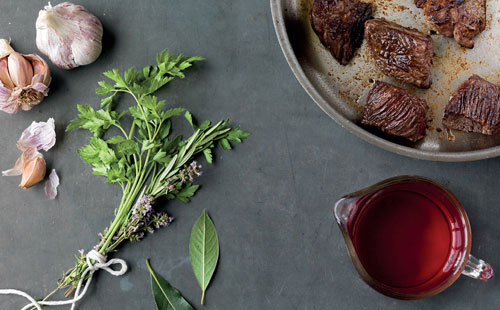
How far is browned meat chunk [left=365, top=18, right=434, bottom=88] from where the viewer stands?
2.03 meters

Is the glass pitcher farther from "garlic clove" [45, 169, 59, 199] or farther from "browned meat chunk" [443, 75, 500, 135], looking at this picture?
"garlic clove" [45, 169, 59, 199]

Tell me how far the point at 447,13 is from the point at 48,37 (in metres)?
1.89

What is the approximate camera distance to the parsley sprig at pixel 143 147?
2.18 metres

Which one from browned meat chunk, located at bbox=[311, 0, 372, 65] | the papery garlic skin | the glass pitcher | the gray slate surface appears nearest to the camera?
the glass pitcher

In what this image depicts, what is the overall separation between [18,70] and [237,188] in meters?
1.23

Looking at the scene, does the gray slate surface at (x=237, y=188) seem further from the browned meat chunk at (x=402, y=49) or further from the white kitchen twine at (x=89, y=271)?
the browned meat chunk at (x=402, y=49)

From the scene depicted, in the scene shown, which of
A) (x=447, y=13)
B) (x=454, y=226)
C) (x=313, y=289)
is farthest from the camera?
(x=313, y=289)

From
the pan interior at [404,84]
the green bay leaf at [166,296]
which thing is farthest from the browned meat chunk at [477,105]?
the green bay leaf at [166,296]

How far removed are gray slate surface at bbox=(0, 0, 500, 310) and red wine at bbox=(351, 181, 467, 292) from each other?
0.24 metres

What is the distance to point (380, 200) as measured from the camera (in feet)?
6.43

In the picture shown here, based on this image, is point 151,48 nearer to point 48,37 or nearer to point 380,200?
point 48,37

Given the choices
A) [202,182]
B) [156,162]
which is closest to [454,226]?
[202,182]

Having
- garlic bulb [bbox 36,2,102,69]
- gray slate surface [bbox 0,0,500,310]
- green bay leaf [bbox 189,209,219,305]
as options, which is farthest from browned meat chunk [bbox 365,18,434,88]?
garlic bulb [bbox 36,2,102,69]

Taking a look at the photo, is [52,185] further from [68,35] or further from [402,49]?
[402,49]
